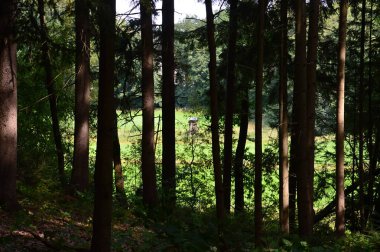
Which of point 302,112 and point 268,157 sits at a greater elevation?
point 302,112

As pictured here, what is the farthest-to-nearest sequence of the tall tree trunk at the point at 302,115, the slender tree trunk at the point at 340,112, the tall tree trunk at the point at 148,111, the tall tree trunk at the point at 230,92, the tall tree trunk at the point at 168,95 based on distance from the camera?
the tall tree trunk at the point at 230,92 < the tall tree trunk at the point at 168,95 < the slender tree trunk at the point at 340,112 < the tall tree trunk at the point at 148,111 < the tall tree trunk at the point at 302,115

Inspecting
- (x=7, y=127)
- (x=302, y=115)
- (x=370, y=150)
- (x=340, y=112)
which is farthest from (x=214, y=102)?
(x=370, y=150)

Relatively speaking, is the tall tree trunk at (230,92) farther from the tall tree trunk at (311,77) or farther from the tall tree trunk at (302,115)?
the tall tree trunk at (302,115)

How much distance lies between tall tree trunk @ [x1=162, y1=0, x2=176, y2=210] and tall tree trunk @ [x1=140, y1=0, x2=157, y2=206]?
85 centimetres

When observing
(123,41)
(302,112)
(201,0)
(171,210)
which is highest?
(201,0)

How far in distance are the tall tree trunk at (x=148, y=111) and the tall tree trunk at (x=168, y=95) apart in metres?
0.85

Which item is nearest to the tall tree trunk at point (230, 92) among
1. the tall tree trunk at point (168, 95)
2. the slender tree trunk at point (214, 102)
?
the tall tree trunk at point (168, 95)

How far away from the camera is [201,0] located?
13.2 meters

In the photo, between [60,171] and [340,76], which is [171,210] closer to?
[60,171]

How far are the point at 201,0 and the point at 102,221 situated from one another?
27.9ft

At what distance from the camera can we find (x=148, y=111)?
41.4 feet

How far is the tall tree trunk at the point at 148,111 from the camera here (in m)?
12.2

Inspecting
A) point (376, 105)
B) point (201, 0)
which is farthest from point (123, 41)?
point (376, 105)

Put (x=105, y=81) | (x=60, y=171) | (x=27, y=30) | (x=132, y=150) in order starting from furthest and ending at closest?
(x=132, y=150)
(x=60, y=171)
(x=27, y=30)
(x=105, y=81)
